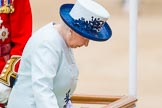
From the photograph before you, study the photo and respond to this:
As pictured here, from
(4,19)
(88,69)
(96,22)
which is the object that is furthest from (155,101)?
(96,22)

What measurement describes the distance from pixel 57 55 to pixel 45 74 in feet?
0.30

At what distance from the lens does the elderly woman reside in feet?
8.07

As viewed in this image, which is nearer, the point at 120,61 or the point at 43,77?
the point at 43,77

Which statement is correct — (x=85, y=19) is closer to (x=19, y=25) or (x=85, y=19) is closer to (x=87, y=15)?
(x=87, y=15)

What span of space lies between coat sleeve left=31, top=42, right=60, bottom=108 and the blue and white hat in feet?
0.42

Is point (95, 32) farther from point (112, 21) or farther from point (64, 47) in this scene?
point (112, 21)

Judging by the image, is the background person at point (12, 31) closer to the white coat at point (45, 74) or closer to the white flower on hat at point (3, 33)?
the white flower on hat at point (3, 33)

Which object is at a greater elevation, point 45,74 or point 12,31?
point 12,31

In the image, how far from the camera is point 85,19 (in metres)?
2.49

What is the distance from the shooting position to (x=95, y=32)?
251 cm

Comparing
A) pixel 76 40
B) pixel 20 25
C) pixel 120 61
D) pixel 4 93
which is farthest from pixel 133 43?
pixel 120 61

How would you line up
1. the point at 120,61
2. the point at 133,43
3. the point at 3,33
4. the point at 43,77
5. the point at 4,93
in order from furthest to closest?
the point at 120,61 → the point at 133,43 → the point at 3,33 → the point at 4,93 → the point at 43,77

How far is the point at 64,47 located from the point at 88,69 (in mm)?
4605

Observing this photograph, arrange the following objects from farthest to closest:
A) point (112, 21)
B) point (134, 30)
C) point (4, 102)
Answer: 1. point (112, 21)
2. point (134, 30)
3. point (4, 102)
